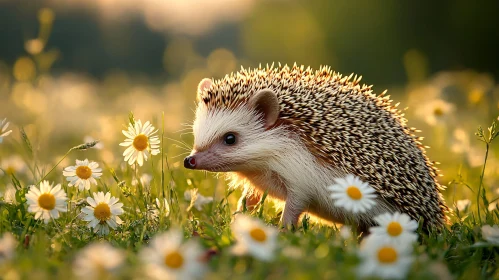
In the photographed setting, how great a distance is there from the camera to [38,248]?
10.3ft

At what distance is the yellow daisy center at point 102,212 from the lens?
4156mm

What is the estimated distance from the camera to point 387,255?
284 centimetres

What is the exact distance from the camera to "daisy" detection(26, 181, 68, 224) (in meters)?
3.72

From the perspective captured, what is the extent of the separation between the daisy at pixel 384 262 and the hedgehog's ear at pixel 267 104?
6.76ft

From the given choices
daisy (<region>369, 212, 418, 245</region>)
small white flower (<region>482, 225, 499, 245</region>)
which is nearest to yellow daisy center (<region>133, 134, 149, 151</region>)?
daisy (<region>369, 212, 418, 245</region>)

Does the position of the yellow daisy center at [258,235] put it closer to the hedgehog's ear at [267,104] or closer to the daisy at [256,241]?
the daisy at [256,241]

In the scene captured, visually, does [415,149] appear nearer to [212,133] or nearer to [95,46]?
[212,133]

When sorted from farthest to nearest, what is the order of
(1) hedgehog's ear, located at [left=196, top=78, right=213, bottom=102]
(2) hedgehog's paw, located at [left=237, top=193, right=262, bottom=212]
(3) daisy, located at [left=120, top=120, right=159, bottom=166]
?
(1) hedgehog's ear, located at [left=196, top=78, right=213, bottom=102] → (2) hedgehog's paw, located at [left=237, top=193, right=262, bottom=212] → (3) daisy, located at [left=120, top=120, right=159, bottom=166]

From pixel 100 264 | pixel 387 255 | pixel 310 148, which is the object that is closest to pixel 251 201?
pixel 310 148

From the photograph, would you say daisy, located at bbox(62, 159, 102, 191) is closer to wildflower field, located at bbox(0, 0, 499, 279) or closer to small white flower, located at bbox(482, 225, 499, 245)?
wildflower field, located at bbox(0, 0, 499, 279)

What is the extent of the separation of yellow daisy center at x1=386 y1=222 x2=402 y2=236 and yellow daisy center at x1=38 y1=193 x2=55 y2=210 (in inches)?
83.9

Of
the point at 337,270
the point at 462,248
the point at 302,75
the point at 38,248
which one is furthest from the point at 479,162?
the point at 38,248

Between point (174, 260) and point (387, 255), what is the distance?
104 cm

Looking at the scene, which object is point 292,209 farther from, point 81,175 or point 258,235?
point 258,235
